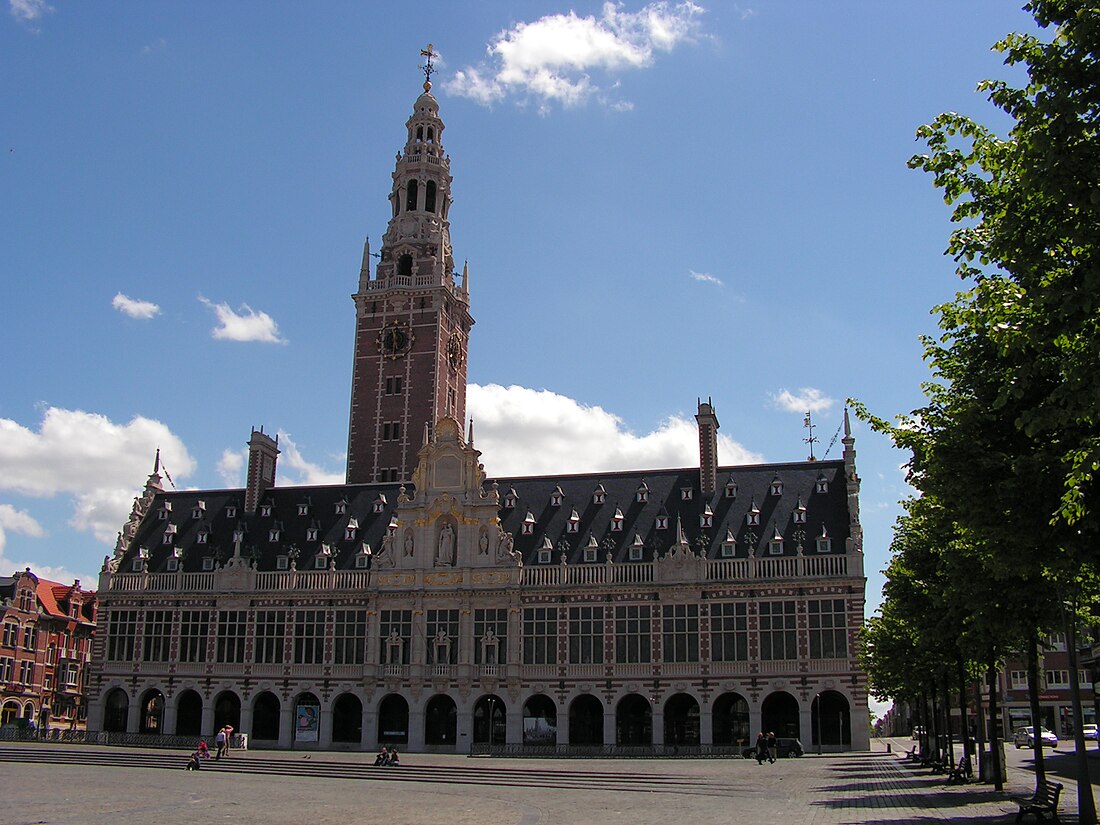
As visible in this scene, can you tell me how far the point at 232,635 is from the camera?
243 ft

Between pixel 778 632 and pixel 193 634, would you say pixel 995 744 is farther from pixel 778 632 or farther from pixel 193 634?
pixel 193 634

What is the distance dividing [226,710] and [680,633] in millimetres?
31639

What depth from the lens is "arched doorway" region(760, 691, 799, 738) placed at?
213 feet

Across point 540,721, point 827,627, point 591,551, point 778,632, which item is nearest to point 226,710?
point 540,721

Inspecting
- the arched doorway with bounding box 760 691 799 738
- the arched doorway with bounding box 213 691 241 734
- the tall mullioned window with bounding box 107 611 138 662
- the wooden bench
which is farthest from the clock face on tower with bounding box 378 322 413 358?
the wooden bench

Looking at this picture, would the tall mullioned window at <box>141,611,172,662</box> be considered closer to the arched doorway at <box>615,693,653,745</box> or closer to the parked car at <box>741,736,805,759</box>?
the arched doorway at <box>615,693,653,745</box>

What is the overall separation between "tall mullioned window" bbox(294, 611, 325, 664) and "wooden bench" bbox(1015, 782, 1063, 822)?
54.6m

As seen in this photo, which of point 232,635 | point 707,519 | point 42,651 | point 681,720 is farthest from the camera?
point 42,651

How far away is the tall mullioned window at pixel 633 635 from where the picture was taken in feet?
221

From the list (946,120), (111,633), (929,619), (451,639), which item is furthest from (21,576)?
(946,120)

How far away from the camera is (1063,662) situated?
93250mm

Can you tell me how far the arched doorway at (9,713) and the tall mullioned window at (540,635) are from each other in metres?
44.6

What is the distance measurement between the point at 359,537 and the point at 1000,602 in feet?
181

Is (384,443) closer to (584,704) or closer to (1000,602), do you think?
(584,704)
